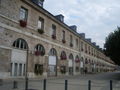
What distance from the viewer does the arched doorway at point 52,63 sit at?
25.7 meters

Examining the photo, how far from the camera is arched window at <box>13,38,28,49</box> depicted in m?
19.0

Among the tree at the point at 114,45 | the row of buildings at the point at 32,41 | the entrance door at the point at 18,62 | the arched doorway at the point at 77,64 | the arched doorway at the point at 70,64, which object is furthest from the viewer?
the arched doorway at the point at 77,64

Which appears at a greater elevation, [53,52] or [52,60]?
[53,52]

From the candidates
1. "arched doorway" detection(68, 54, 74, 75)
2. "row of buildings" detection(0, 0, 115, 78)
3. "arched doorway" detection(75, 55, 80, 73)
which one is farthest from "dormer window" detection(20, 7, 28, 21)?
"arched doorway" detection(75, 55, 80, 73)

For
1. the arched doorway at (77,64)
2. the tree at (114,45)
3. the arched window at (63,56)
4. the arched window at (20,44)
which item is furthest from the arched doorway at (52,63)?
the arched doorway at (77,64)

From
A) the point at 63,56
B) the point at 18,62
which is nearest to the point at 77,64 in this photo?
the point at 63,56

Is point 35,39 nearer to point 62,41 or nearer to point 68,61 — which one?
point 62,41

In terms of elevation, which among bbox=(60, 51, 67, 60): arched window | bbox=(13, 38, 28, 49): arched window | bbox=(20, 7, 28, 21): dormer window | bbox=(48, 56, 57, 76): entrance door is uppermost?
bbox=(20, 7, 28, 21): dormer window

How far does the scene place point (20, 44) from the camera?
1975cm

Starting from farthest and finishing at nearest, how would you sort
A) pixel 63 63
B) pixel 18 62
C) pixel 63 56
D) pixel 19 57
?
pixel 63 63
pixel 63 56
pixel 19 57
pixel 18 62

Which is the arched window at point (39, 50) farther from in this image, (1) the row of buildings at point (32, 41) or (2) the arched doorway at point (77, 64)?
(2) the arched doorway at point (77, 64)

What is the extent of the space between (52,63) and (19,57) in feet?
25.5

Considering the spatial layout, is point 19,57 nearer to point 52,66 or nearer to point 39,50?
point 39,50

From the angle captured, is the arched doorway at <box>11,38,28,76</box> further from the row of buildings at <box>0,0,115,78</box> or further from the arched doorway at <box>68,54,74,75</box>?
the arched doorway at <box>68,54,74,75</box>
